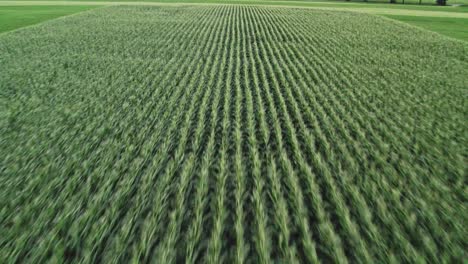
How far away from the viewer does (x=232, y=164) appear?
19.2 ft

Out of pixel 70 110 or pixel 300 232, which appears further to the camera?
pixel 70 110

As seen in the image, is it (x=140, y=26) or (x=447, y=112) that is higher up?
(x=140, y=26)

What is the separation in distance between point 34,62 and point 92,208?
1324 centimetres

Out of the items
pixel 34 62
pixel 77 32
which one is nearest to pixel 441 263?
pixel 34 62

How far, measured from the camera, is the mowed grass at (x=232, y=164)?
13.2 feet

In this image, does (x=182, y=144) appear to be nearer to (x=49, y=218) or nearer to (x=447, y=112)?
(x=49, y=218)

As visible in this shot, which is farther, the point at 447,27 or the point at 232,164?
the point at 447,27

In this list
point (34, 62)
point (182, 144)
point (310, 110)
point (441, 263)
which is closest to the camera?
point (441, 263)

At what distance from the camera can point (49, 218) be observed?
444cm

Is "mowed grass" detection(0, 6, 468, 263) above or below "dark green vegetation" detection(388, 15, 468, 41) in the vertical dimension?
below

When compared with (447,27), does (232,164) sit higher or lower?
lower

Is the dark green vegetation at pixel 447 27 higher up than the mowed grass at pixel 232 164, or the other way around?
the dark green vegetation at pixel 447 27

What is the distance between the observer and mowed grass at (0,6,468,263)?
403cm

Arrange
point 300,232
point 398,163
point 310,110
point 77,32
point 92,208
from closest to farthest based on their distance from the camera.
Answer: point 300,232
point 92,208
point 398,163
point 310,110
point 77,32
